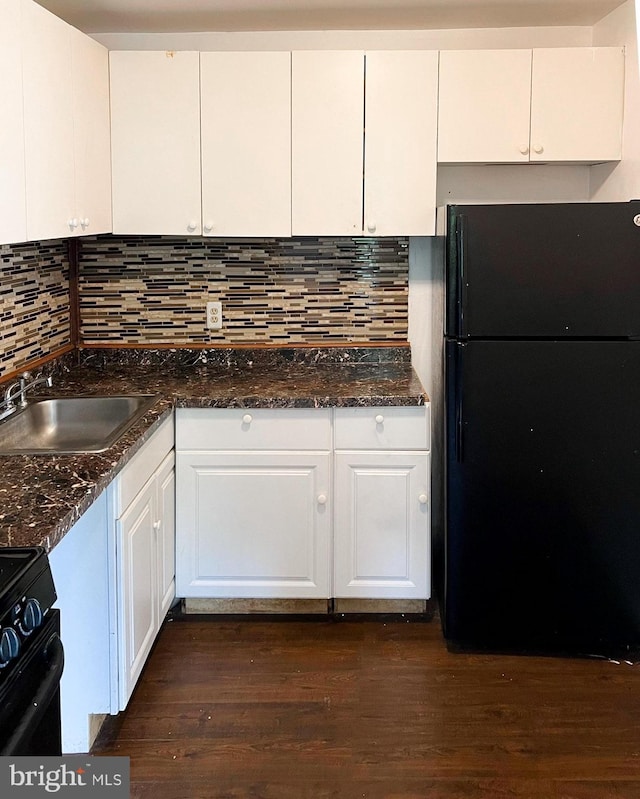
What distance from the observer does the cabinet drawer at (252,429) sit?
3.06 m

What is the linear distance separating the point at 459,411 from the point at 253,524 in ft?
2.77

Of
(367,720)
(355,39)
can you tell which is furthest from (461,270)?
(367,720)

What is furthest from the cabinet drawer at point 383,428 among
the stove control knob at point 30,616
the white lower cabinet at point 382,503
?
the stove control knob at point 30,616

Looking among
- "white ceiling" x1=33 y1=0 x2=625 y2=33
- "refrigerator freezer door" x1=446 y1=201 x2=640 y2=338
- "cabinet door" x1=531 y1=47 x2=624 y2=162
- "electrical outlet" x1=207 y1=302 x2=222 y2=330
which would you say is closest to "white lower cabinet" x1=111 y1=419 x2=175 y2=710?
"electrical outlet" x1=207 y1=302 x2=222 y2=330

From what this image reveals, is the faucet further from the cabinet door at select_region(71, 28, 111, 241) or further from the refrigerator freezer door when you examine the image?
the refrigerator freezer door

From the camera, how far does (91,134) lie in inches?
117

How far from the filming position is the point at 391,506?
10.2 feet

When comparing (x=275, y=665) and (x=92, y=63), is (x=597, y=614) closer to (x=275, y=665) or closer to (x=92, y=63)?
(x=275, y=665)

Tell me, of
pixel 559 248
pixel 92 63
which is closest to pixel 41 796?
pixel 559 248

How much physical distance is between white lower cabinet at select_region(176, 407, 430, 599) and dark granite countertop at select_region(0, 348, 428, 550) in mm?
62

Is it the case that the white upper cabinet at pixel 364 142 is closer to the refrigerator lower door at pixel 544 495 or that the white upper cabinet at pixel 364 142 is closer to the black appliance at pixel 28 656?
the refrigerator lower door at pixel 544 495

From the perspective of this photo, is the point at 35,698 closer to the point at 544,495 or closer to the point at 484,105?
the point at 544,495

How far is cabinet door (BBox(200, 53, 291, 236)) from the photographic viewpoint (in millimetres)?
3145

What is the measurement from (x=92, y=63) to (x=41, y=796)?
2.37 metres
